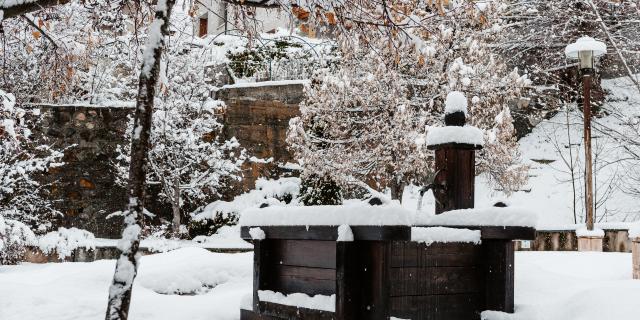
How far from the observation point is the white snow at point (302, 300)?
14.9 feet

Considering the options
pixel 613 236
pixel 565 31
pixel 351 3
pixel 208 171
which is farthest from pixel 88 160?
pixel 565 31

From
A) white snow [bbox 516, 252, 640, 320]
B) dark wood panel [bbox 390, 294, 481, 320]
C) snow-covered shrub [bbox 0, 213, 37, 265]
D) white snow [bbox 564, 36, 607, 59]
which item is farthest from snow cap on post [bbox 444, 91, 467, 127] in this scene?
snow-covered shrub [bbox 0, 213, 37, 265]

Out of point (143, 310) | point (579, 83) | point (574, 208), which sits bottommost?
point (143, 310)

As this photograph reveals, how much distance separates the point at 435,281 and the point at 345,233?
106 centimetres

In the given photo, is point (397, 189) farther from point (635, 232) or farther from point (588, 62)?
point (635, 232)

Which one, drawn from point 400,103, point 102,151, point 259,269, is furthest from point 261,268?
point 102,151

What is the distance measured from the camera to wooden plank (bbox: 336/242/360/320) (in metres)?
4.32

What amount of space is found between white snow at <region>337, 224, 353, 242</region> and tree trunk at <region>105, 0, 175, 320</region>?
49.7 inches

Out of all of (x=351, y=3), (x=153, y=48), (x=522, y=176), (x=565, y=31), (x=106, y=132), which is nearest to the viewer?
(x=153, y=48)

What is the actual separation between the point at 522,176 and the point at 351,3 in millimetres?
8975

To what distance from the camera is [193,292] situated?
6.75 metres

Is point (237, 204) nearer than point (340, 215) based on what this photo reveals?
No

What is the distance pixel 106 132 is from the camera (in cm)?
1477

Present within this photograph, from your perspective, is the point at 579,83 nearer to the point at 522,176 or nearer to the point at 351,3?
the point at 522,176
